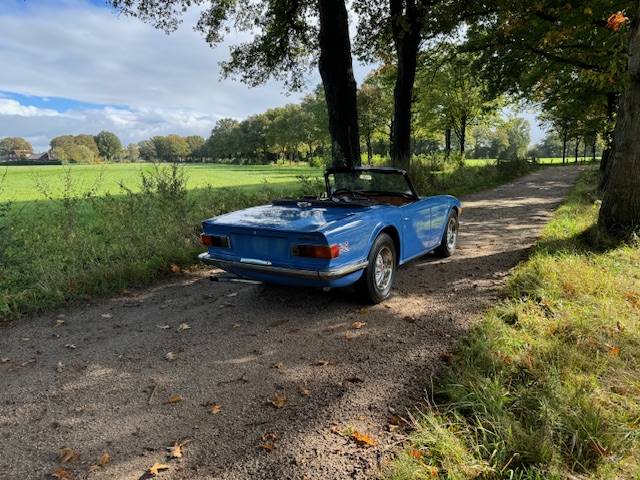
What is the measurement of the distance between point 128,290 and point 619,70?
785 centimetres

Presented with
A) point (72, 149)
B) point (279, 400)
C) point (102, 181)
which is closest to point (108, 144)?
point (72, 149)

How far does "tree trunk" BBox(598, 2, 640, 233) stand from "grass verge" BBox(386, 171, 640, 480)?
6.58ft

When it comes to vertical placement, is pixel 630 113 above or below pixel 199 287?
above

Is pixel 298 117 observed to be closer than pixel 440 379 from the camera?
No

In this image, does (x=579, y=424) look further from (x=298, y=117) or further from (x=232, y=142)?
(x=232, y=142)

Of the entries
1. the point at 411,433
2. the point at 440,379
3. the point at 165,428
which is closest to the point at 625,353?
the point at 440,379

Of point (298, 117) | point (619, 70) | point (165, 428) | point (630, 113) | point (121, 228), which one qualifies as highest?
point (298, 117)

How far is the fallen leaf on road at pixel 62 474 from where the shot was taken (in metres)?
2.32

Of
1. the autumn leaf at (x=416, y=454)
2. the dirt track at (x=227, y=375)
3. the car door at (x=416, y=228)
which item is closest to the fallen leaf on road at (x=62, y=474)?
the dirt track at (x=227, y=375)

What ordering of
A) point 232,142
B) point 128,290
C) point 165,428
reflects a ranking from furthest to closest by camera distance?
point 232,142, point 128,290, point 165,428

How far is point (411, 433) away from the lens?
2.57 m

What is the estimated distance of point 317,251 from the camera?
395cm

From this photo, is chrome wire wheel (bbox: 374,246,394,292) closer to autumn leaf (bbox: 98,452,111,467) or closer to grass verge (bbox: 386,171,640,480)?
grass verge (bbox: 386,171,640,480)

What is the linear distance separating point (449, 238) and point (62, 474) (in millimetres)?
5752
